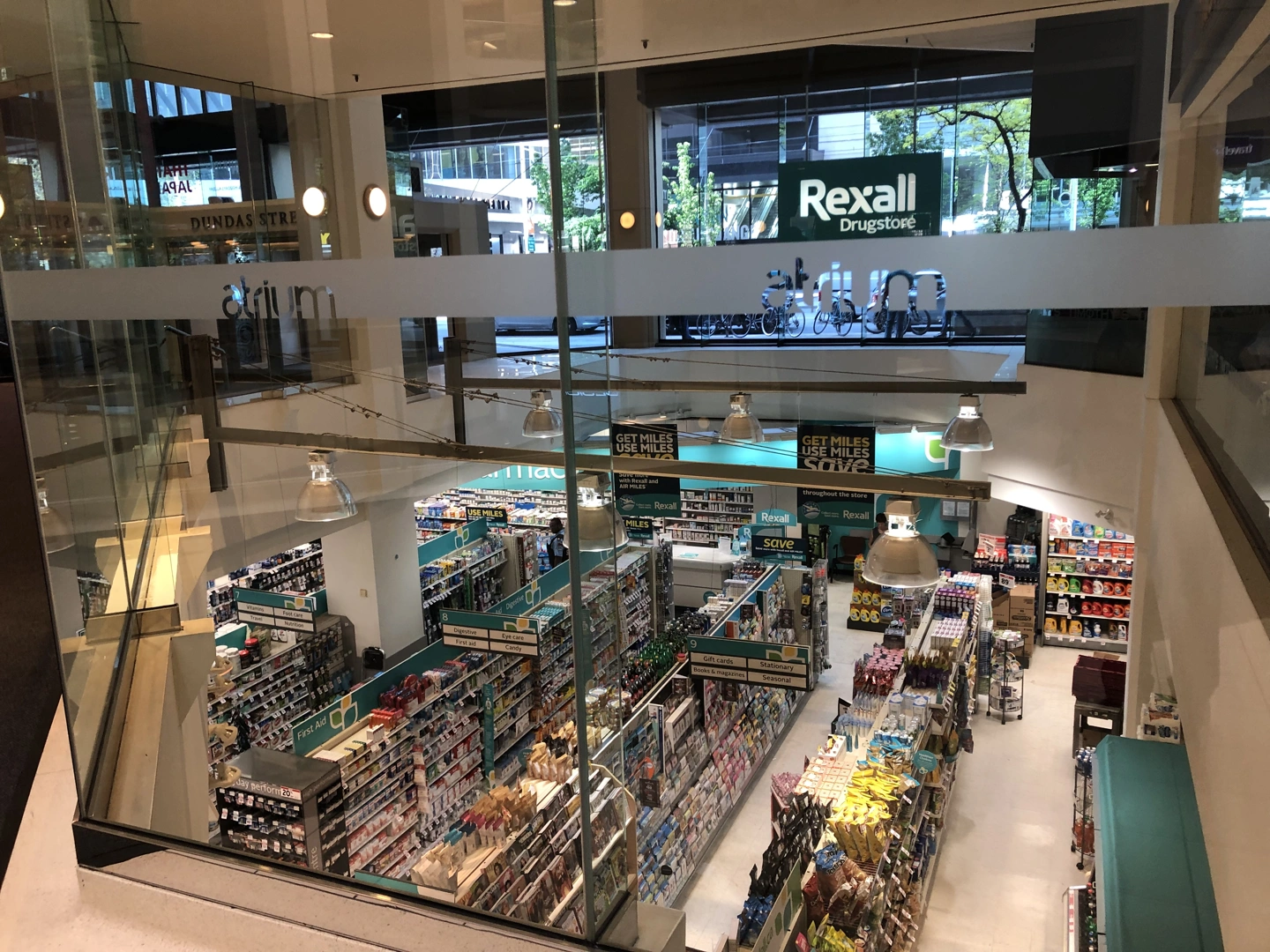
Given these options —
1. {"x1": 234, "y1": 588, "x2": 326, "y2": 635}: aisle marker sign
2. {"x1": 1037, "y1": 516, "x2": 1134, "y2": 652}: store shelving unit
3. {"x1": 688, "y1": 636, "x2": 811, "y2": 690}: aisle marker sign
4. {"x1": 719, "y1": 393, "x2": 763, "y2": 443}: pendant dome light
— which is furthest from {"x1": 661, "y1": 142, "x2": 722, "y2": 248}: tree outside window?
{"x1": 234, "y1": 588, "x2": 326, "y2": 635}: aisle marker sign

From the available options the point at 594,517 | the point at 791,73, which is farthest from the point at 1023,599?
the point at 594,517

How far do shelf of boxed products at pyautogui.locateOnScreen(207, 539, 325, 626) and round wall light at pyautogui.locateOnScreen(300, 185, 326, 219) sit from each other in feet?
14.9

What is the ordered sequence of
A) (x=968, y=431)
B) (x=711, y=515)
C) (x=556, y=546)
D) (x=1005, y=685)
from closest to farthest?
(x=968, y=431) → (x=1005, y=685) → (x=556, y=546) → (x=711, y=515)

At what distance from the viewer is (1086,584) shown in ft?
33.9

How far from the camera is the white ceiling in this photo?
4.06 meters

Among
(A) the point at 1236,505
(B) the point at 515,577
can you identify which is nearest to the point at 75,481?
(A) the point at 1236,505

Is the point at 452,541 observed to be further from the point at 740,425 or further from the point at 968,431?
the point at 968,431

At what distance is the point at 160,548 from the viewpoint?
8.71 feet

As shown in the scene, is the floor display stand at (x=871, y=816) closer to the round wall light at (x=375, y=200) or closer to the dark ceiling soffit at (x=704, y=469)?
the dark ceiling soffit at (x=704, y=469)

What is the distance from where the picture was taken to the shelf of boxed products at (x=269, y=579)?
8.41m

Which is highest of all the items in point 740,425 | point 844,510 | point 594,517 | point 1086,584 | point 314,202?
point 314,202

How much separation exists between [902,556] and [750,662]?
8.08 ft

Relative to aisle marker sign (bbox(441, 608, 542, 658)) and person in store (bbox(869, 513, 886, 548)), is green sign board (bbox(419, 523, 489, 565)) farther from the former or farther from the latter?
person in store (bbox(869, 513, 886, 548))

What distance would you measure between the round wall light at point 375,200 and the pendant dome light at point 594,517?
13.8 feet
